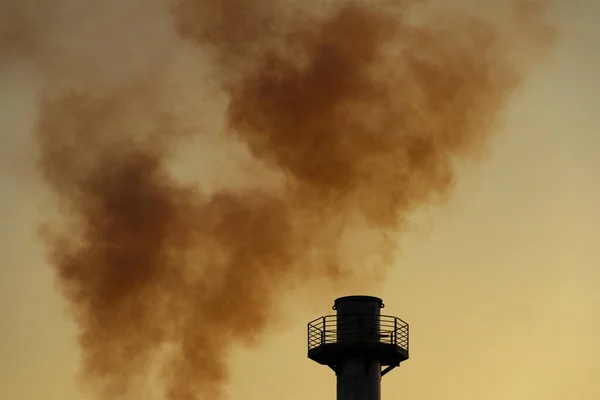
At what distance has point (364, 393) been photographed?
1693 inches

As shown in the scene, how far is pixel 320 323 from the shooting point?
4456cm

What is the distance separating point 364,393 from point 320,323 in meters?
3.75

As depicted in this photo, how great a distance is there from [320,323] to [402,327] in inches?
145

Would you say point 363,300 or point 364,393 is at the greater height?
point 363,300

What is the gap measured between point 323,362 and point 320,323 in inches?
70.5

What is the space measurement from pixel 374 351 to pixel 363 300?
2.28 metres

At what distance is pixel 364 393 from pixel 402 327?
359cm

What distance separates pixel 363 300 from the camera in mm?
43906

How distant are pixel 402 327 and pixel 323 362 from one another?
3.89 metres

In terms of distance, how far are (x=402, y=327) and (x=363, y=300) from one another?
231 centimetres

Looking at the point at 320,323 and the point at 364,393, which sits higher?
the point at 320,323

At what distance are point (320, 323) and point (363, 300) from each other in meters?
2.28

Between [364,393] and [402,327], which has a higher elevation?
[402,327]

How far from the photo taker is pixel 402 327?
44.6m
